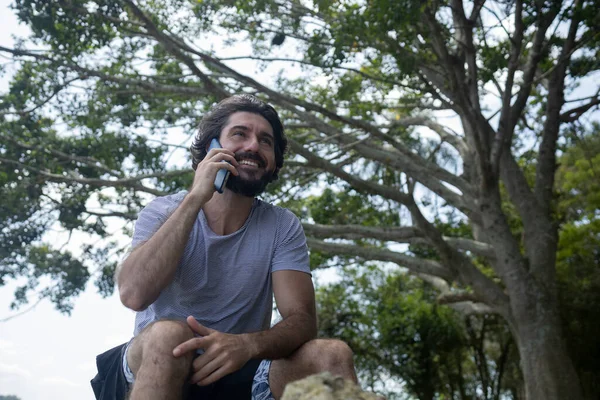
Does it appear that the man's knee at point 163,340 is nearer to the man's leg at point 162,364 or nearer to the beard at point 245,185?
the man's leg at point 162,364

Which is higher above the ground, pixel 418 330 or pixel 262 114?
pixel 418 330

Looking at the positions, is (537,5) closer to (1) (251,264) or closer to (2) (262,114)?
(2) (262,114)

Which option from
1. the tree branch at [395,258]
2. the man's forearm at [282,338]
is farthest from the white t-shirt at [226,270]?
the tree branch at [395,258]

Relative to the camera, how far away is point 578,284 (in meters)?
11.4

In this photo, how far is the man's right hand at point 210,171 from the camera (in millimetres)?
2219

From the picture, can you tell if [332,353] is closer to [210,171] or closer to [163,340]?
[163,340]

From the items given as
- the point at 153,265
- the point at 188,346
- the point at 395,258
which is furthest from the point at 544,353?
the point at 188,346

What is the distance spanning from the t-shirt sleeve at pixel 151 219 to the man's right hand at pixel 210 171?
0.65ft

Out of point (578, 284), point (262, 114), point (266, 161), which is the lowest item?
point (266, 161)

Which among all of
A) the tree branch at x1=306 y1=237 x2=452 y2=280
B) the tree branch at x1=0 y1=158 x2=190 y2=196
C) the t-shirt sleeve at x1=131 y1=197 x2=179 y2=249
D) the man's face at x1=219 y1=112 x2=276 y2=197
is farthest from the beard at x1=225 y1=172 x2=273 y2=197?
the tree branch at x1=306 y1=237 x2=452 y2=280

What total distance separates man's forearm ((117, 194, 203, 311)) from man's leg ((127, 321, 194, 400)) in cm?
21

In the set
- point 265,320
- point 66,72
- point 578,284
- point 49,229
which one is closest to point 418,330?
point 578,284

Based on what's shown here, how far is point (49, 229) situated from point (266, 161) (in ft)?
25.8

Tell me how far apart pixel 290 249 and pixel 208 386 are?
2.01 feet
